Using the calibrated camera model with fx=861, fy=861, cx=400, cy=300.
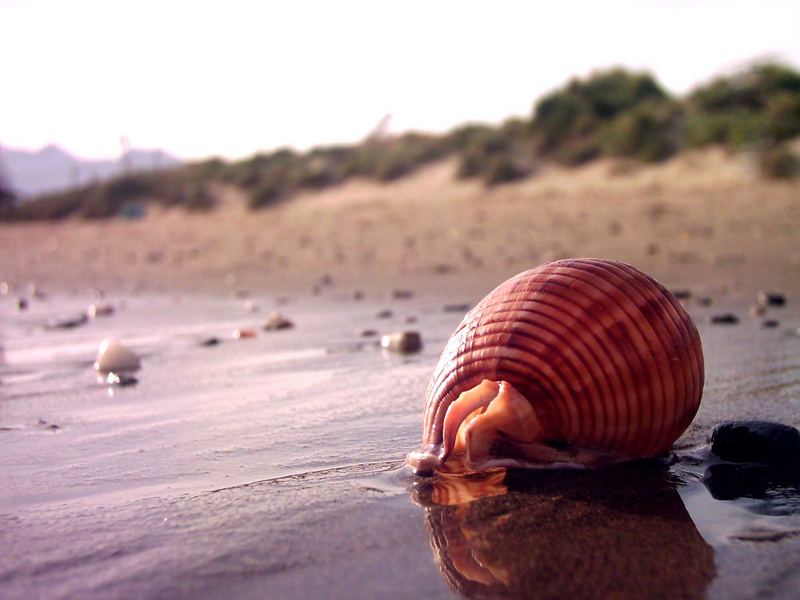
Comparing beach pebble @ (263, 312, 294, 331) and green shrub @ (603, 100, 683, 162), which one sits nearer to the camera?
beach pebble @ (263, 312, 294, 331)

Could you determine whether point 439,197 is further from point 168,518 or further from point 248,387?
point 168,518

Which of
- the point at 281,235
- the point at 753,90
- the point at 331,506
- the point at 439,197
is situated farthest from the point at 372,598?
the point at 439,197

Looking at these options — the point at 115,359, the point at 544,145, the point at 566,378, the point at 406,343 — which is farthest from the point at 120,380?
the point at 544,145

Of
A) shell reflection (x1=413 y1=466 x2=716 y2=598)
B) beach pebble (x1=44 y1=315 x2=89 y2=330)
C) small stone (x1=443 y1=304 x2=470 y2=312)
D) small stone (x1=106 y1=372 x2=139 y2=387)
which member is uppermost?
beach pebble (x1=44 y1=315 x2=89 y2=330)

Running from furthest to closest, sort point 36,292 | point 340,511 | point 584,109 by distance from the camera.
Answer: point 584,109
point 36,292
point 340,511

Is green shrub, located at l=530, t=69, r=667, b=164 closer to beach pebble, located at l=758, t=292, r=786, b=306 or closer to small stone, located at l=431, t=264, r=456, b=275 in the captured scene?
small stone, located at l=431, t=264, r=456, b=275

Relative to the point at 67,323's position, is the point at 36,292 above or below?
above

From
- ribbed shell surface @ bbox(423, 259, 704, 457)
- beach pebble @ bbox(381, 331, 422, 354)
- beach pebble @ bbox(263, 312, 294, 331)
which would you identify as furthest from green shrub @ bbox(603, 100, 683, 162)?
ribbed shell surface @ bbox(423, 259, 704, 457)

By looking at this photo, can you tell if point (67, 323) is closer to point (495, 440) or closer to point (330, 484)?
point (330, 484)
